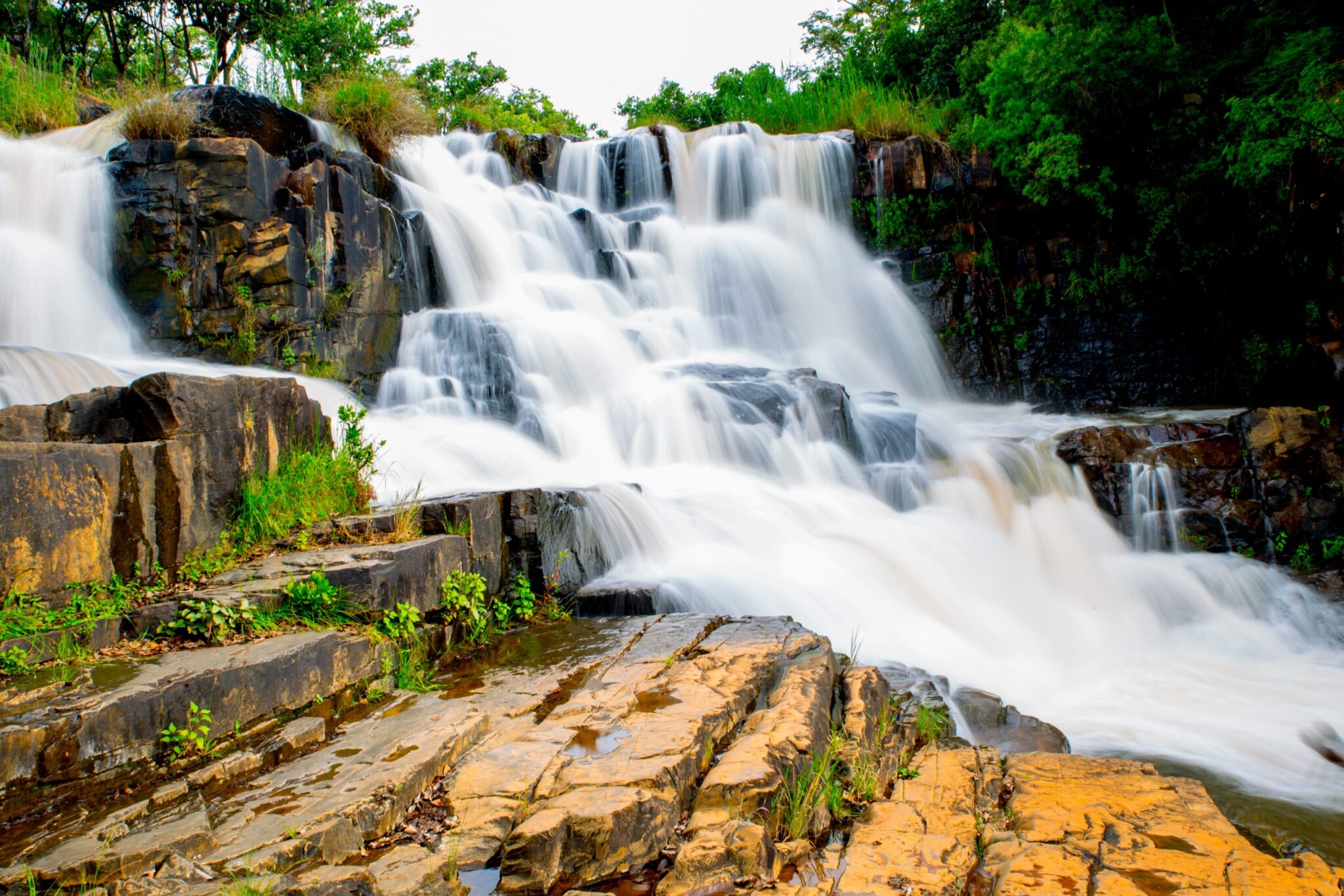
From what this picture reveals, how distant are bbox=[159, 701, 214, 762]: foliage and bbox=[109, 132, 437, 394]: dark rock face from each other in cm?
648

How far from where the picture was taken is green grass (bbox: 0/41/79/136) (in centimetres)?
1015

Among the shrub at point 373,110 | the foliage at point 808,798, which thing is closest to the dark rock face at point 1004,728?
the foliage at point 808,798

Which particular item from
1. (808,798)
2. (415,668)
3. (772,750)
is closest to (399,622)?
(415,668)

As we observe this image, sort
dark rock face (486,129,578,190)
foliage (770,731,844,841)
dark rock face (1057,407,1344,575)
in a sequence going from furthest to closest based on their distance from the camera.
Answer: dark rock face (486,129,578,190) → dark rock face (1057,407,1344,575) → foliage (770,731,844,841)

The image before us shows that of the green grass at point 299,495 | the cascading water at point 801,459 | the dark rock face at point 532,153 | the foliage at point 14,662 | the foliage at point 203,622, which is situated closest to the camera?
the foliage at point 14,662

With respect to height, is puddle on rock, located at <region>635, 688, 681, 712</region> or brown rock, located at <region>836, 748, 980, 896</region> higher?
puddle on rock, located at <region>635, 688, 681, 712</region>

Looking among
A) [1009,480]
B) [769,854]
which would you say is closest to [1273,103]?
[1009,480]

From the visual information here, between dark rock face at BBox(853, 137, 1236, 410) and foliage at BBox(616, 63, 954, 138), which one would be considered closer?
dark rock face at BBox(853, 137, 1236, 410)

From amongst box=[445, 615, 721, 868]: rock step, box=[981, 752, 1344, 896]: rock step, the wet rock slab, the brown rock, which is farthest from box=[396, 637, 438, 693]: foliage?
box=[981, 752, 1344, 896]: rock step

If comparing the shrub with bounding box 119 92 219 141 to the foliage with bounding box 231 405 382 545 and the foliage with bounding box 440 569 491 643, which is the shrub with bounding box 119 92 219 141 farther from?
the foliage with bounding box 440 569 491 643

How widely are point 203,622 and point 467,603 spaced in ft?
4.93

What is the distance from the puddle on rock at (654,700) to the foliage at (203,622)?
207cm

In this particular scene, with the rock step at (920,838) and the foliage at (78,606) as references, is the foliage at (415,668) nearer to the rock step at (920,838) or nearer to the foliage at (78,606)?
the foliage at (78,606)

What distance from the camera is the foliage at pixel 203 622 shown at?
3836 millimetres
